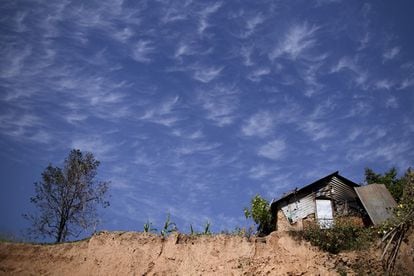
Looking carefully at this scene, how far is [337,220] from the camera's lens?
2067cm

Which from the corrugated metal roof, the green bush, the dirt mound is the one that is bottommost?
the dirt mound

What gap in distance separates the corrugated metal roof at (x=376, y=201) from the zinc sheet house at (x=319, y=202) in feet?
10.8

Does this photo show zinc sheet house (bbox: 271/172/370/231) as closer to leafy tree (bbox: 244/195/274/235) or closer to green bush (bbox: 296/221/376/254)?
leafy tree (bbox: 244/195/274/235)

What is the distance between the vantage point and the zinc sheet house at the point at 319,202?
27859 mm

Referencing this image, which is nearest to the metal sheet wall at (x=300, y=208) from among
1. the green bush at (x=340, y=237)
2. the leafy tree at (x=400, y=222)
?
the green bush at (x=340, y=237)

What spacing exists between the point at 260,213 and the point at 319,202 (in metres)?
4.55

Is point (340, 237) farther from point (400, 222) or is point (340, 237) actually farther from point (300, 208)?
point (300, 208)

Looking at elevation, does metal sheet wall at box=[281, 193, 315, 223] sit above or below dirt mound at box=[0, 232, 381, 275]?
above

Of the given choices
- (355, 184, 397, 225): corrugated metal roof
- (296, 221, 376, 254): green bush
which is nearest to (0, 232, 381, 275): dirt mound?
(296, 221, 376, 254): green bush

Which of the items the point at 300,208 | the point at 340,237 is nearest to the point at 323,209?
the point at 300,208

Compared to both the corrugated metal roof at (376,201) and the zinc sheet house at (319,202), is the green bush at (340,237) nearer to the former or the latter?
the corrugated metal roof at (376,201)

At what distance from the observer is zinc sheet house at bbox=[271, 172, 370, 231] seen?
27859 millimetres

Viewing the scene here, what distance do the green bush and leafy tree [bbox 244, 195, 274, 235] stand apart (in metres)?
8.94

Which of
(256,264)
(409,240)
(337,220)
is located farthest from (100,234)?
(409,240)
